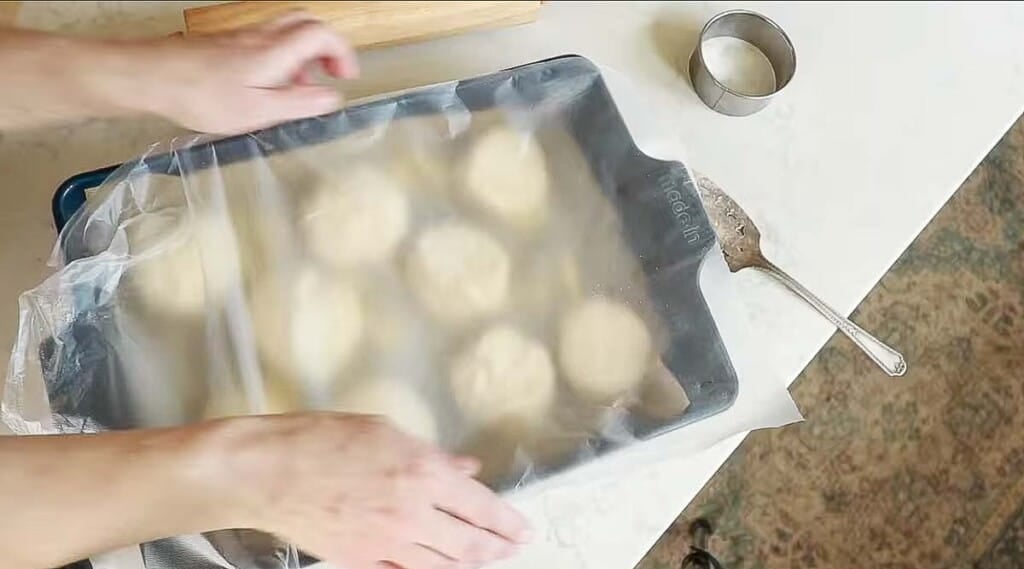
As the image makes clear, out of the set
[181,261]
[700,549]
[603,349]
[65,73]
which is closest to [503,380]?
[603,349]

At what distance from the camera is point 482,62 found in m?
0.83

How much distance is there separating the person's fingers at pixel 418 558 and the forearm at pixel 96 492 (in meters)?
0.10

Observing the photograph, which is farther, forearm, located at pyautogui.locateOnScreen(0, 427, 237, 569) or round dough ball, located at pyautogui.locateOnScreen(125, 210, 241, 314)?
round dough ball, located at pyautogui.locateOnScreen(125, 210, 241, 314)

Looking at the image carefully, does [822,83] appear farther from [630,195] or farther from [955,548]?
[955,548]

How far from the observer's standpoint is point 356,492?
54 cm

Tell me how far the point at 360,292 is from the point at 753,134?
0.36 meters

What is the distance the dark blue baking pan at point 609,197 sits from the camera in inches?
25.6

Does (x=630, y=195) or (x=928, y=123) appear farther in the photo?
(x=928, y=123)

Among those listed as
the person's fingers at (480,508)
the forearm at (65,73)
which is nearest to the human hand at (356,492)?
the person's fingers at (480,508)

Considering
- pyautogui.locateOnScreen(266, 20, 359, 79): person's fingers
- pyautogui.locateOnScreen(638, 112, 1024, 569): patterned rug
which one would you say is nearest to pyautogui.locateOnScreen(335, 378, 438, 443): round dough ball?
pyautogui.locateOnScreen(266, 20, 359, 79): person's fingers

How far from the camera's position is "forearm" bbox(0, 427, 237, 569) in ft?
1.64

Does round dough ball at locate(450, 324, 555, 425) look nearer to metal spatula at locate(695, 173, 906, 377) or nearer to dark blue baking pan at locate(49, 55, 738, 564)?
dark blue baking pan at locate(49, 55, 738, 564)

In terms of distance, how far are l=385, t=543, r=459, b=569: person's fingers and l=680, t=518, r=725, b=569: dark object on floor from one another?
0.59 metres

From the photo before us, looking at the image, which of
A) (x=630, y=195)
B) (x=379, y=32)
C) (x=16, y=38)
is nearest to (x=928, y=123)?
(x=630, y=195)
